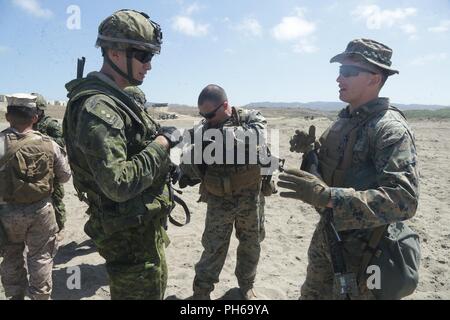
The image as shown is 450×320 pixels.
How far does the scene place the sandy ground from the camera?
4.51 metres

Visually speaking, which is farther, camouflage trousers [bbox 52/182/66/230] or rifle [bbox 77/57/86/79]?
camouflage trousers [bbox 52/182/66/230]

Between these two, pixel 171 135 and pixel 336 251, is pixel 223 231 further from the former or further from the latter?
pixel 171 135

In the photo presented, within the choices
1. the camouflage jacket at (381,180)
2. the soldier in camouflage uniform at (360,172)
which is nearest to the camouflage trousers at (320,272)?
the soldier in camouflage uniform at (360,172)

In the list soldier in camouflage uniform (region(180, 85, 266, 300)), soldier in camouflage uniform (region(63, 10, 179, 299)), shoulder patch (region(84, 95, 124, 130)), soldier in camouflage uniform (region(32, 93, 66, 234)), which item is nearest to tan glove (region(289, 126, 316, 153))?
soldier in camouflage uniform (region(180, 85, 266, 300))

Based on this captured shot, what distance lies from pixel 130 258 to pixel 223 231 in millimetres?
1693

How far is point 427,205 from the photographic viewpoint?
7781 millimetres

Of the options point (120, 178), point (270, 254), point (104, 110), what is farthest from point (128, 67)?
point (270, 254)

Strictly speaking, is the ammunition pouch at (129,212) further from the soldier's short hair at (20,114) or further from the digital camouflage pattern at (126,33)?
the soldier's short hair at (20,114)

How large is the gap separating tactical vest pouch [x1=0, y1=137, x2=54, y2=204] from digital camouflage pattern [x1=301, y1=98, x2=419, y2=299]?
274 cm

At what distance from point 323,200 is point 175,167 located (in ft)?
3.33

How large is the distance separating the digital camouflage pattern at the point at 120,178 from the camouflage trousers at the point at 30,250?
1.60m

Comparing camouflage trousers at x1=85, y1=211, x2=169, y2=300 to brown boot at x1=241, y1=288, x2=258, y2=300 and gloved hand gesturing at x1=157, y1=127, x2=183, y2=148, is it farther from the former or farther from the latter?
brown boot at x1=241, y1=288, x2=258, y2=300

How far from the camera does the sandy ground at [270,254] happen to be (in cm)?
451
